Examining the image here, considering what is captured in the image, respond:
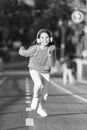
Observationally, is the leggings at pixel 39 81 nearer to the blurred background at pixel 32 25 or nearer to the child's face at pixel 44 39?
A: the child's face at pixel 44 39

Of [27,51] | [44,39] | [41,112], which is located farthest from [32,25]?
[27,51]

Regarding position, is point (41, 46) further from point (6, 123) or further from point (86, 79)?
point (86, 79)

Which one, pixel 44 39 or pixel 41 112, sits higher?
pixel 44 39

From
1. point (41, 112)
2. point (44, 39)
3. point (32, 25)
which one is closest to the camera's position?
point (44, 39)

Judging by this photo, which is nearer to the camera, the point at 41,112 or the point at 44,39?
the point at 44,39

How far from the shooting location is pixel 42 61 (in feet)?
37.5

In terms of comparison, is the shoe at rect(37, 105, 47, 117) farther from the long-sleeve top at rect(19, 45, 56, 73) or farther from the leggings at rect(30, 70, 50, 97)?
the long-sleeve top at rect(19, 45, 56, 73)

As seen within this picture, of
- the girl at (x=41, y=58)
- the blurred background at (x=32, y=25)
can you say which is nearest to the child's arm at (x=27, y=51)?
the girl at (x=41, y=58)

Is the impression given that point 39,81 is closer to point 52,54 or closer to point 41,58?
point 41,58

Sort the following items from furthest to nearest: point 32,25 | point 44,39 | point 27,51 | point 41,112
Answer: point 32,25 < point 41,112 < point 44,39 < point 27,51

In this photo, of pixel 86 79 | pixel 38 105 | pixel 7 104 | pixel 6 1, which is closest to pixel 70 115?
pixel 38 105

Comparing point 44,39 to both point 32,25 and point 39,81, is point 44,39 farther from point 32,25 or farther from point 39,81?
point 32,25

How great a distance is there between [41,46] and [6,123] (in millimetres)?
1938

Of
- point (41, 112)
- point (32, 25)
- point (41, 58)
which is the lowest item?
point (41, 112)
